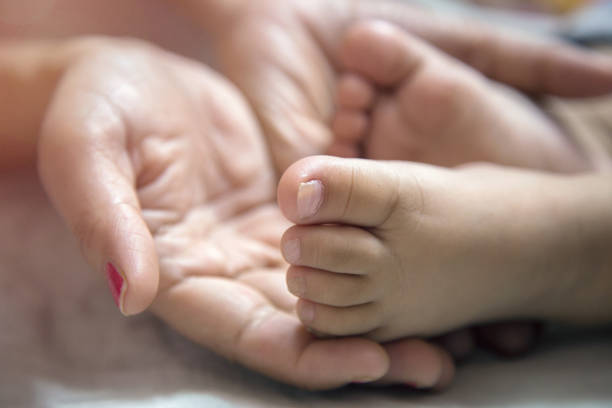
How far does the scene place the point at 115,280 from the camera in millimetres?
485

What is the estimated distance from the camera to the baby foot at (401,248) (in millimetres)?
486

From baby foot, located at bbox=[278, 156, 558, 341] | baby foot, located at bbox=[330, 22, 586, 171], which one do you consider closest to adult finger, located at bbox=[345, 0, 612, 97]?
baby foot, located at bbox=[330, 22, 586, 171]

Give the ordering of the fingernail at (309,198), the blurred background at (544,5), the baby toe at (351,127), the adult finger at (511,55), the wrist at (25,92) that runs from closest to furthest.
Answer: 1. the fingernail at (309,198)
2. the wrist at (25,92)
3. the baby toe at (351,127)
4. the adult finger at (511,55)
5. the blurred background at (544,5)

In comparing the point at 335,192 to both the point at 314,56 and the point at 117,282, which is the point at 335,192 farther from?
the point at 314,56

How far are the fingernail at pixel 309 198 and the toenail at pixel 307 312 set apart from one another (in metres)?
0.10

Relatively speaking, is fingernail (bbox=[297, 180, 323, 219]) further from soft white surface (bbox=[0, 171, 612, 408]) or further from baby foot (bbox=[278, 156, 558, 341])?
soft white surface (bbox=[0, 171, 612, 408])

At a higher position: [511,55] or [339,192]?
[511,55]

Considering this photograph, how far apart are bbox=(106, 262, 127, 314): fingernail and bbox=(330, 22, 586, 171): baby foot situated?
448 mm

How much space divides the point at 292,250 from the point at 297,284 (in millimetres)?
37

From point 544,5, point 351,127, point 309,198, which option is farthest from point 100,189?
point 544,5

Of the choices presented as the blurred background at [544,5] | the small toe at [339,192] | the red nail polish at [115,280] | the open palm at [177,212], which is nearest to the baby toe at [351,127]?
the open palm at [177,212]

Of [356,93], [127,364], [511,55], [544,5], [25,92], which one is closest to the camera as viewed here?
[127,364]

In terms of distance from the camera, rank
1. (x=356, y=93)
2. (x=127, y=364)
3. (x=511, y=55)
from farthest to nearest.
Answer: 1. (x=511, y=55)
2. (x=356, y=93)
3. (x=127, y=364)

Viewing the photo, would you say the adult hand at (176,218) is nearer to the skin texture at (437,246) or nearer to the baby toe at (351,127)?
the skin texture at (437,246)
